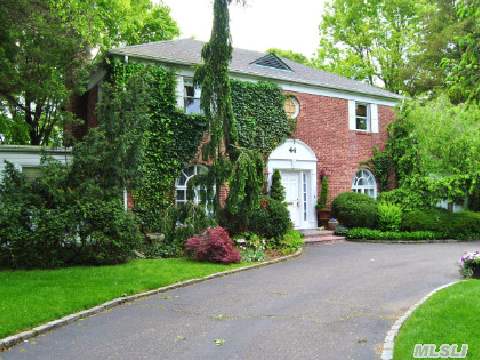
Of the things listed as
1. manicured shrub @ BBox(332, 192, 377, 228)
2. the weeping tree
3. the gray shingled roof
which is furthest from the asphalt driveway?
the gray shingled roof

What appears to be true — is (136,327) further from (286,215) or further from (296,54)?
(296,54)

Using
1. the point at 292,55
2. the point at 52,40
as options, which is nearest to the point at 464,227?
the point at 52,40

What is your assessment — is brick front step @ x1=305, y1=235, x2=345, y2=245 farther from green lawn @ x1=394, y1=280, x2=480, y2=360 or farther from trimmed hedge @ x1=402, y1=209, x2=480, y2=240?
green lawn @ x1=394, y1=280, x2=480, y2=360

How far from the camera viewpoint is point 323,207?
18.7 metres

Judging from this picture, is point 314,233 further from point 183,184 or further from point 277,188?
point 183,184

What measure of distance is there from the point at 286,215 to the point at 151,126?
521 centimetres

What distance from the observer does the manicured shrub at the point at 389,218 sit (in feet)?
58.9

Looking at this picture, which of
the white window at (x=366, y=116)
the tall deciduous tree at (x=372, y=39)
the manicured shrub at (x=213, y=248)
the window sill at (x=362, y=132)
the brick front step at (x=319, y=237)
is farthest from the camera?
the tall deciduous tree at (x=372, y=39)

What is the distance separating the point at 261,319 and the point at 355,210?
39.0ft

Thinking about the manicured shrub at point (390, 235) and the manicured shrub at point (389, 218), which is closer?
the manicured shrub at point (390, 235)

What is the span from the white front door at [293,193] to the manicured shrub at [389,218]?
3.17 meters

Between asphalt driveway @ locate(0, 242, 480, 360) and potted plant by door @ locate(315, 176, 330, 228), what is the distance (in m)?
7.38

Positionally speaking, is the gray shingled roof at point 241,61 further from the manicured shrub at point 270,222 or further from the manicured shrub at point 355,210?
the manicured shrub at point 270,222

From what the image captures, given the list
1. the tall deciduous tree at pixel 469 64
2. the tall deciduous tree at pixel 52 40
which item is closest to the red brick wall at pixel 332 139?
the tall deciduous tree at pixel 52 40
